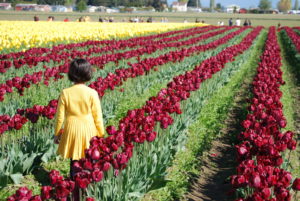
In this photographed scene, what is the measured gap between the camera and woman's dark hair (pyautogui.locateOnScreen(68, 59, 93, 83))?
401 cm

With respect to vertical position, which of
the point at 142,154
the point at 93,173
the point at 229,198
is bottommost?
the point at 229,198

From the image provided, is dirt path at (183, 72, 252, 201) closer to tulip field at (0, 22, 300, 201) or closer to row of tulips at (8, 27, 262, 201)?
tulip field at (0, 22, 300, 201)

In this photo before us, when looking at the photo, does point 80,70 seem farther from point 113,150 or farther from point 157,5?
point 157,5

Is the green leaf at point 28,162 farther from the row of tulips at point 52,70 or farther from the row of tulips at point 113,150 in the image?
the row of tulips at point 52,70

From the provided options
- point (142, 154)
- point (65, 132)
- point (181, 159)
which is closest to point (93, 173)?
point (65, 132)

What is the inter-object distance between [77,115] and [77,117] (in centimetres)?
2

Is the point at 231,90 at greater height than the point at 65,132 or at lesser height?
lesser

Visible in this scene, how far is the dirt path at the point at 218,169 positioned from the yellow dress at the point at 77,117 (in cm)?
159

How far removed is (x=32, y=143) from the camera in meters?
5.26

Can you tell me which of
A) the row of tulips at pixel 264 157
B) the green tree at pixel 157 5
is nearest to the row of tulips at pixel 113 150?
the row of tulips at pixel 264 157

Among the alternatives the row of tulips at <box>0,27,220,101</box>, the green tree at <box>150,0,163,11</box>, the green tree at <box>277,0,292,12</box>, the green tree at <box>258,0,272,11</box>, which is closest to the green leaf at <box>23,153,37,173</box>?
the row of tulips at <box>0,27,220,101</box>

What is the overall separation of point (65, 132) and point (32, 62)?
6.52m

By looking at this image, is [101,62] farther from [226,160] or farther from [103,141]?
[103,141]

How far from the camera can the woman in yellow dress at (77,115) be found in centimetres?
413
